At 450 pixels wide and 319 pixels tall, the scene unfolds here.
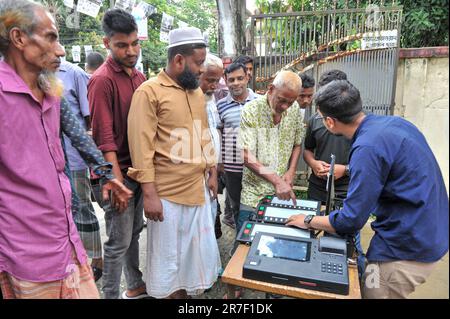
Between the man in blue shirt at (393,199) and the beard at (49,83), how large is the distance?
1.20 metres

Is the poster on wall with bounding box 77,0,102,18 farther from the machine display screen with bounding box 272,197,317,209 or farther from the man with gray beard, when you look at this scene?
the machine display screen with bounding box 272,197,317,209

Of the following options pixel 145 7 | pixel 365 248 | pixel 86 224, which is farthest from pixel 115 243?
pixel 145 7

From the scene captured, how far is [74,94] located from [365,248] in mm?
2795

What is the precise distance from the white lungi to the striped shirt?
651 millimetres

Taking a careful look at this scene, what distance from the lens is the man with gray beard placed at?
1.27 metres

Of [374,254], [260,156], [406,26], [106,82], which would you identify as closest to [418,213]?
[374,254]

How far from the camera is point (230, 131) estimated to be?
2.92 meters

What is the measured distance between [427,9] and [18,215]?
563cm

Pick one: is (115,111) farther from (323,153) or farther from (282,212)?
(323,153)

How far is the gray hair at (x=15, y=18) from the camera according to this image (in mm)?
1269

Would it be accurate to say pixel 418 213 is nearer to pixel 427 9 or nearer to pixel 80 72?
pixel 80 72

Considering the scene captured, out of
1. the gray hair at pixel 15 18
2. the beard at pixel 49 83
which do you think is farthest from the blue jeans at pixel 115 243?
the gray hair at pixel 15 18

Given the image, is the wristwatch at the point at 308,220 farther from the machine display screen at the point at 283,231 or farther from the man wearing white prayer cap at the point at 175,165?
the man wearing white prayer cap at the point at 175,165

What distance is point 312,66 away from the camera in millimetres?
4301
